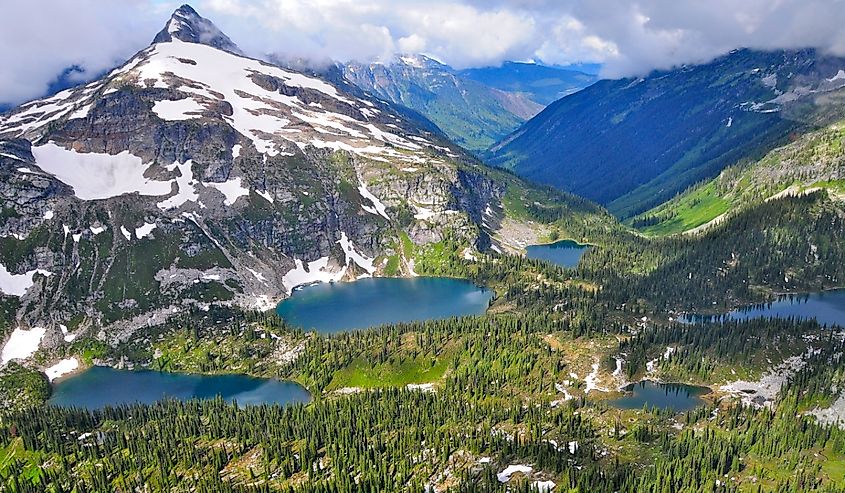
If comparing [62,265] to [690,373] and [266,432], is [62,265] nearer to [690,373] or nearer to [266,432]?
[266,432]

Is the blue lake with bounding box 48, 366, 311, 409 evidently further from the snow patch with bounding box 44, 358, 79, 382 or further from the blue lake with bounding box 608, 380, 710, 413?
the blue lake with bounding box 608, 380, 710, 413

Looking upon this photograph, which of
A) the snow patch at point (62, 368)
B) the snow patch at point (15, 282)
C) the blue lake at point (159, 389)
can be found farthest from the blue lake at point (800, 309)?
the snow patch at point (15, 282)

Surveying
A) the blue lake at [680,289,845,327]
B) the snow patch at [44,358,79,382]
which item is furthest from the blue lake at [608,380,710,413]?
the snow patch at [44,358,79,382]

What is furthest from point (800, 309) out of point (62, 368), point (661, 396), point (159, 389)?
point (62, 368)

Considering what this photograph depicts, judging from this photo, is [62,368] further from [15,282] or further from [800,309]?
[800,309]

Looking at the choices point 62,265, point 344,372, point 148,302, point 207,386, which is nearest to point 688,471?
point 344,372

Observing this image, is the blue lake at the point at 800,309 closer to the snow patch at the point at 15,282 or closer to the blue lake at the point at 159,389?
the blue lake at the point at 159,389
